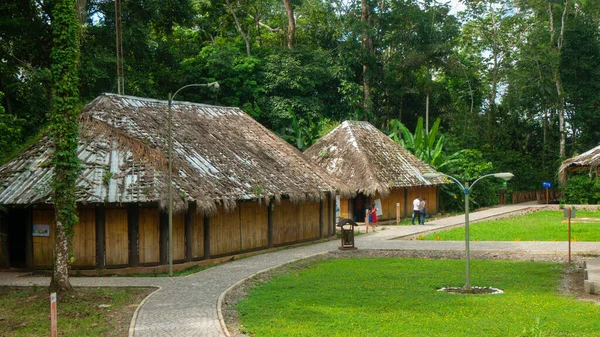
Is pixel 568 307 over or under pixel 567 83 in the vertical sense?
under

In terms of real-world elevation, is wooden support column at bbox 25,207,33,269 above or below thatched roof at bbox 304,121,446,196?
below

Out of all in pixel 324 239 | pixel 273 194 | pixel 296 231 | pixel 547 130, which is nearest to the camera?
pixel 273 194

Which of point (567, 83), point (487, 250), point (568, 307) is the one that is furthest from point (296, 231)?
point (567, 83)

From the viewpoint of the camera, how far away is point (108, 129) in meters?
23.6

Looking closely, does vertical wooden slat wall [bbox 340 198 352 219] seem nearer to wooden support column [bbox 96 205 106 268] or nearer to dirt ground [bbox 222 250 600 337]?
dirt ground [bbox 222 250 600 337]

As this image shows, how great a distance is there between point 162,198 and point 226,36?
36.3m

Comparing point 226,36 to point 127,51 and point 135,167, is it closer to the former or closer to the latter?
point 127,51

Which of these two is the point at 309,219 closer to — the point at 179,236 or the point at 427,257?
the point at 427,257

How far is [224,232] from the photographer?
24453 mm

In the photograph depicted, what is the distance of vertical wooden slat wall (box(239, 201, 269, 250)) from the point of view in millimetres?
25438

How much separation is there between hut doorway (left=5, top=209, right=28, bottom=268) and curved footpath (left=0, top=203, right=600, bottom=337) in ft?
4.64

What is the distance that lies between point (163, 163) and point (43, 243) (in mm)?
4566

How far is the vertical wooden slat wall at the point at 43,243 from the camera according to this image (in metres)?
21.8

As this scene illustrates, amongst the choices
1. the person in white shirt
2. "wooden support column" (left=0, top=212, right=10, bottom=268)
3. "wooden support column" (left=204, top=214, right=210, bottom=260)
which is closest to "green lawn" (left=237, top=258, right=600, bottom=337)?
"wooden support column" (left=204, top=214, right=210, bottom=260)
